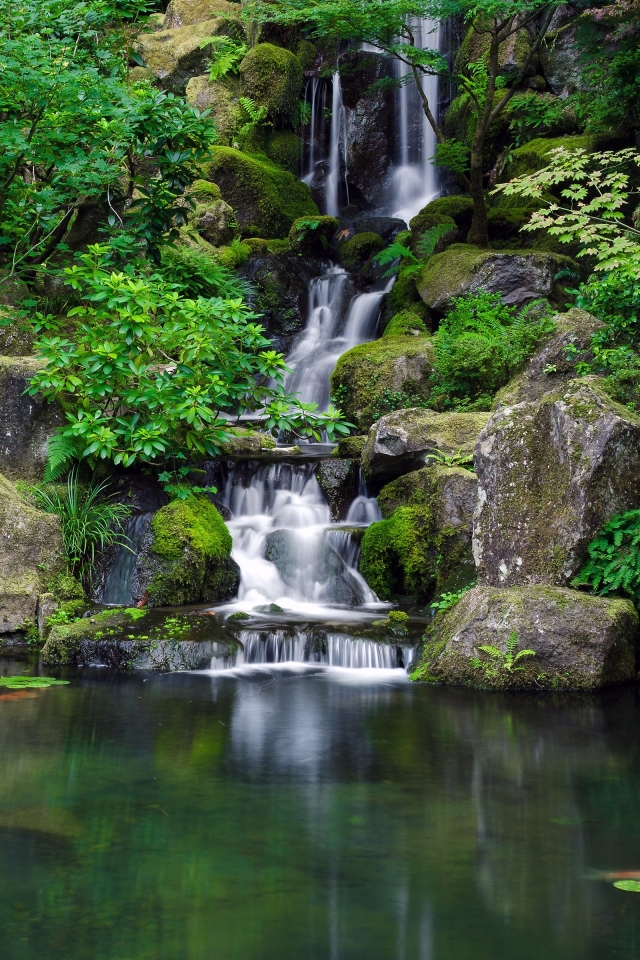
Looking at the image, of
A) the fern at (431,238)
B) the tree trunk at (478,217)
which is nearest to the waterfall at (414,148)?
the fern at (431,238)

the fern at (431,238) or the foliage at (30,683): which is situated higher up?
the fern at (431,238)

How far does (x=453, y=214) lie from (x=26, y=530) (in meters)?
10.4

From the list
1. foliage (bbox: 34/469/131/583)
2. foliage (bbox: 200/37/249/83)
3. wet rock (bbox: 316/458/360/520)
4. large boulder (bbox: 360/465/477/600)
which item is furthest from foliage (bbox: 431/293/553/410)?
foliage (bbox: 200/37/249/83)

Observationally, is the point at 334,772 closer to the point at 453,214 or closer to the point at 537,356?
the point at 537,356

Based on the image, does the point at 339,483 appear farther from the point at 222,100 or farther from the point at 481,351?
the point at 222,100

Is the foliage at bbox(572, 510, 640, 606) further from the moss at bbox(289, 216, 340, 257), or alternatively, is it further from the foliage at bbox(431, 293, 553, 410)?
the moss at bbox(289, 216, 340, 257)

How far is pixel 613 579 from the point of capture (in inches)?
284

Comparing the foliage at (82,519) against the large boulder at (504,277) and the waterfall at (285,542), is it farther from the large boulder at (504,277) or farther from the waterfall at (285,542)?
the large boulder at (504,277)

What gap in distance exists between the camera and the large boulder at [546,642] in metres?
6.99

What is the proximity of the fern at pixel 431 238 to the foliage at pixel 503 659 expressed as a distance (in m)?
9.53

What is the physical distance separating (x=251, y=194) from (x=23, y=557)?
11.8m

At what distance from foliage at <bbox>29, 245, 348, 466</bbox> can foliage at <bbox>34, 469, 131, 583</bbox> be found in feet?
1.52

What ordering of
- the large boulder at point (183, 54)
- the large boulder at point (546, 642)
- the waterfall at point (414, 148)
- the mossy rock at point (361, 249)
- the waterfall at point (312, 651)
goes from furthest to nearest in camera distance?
the large boulder at point (183, 54) → the waterfall at point (414, 148) → the mossy rock at point (361, 249) → the waterfall at point (312, 651) → the large boulder at point (546, 642)

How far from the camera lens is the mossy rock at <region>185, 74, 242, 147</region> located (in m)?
20.1
